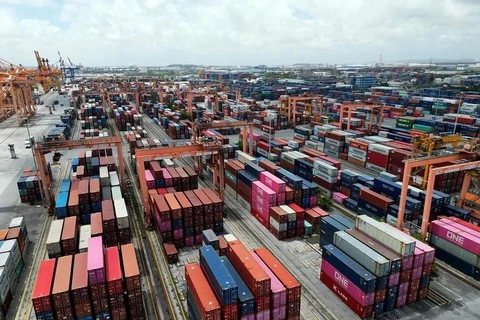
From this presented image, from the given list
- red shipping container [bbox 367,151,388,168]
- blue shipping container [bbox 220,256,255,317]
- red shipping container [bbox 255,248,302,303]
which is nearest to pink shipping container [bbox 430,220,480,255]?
red shipping container [bbox 255,248,302,303]

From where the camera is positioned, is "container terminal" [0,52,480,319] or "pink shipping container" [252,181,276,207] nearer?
"container terminal" [0,52,480,319]

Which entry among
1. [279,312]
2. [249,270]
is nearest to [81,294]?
[249,270]

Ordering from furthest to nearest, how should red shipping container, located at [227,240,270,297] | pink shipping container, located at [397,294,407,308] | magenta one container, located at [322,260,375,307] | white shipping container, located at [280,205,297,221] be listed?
white shipping container, located at [280,205,297,221] → pink shipping container, located at [397,294,407,308] → magenta one container, located at [322,260,375,307] → red shipping container, located at [227,240,270,297]

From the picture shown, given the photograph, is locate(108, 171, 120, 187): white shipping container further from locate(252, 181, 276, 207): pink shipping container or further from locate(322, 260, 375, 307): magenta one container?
locate(322, 260, 375, 307): magenta one container

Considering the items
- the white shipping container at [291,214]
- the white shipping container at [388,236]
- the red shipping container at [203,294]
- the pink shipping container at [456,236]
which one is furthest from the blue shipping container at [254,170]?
the pink shipping container at [456,236]

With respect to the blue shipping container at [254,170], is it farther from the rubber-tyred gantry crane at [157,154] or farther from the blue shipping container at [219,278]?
the blue shipping container at [219,278]

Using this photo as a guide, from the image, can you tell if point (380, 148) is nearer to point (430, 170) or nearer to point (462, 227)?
point (430, 170)
